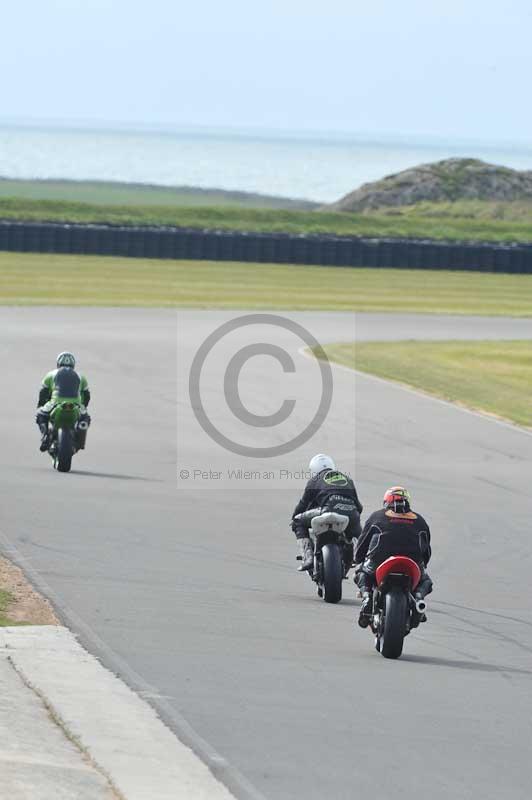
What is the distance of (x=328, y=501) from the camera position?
13.5 meters

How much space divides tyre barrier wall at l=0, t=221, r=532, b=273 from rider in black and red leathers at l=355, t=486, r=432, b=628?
45319mm

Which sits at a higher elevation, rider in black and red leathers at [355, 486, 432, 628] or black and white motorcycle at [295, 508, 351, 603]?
rider in black and red leathers at [355, 486, 432, 628]

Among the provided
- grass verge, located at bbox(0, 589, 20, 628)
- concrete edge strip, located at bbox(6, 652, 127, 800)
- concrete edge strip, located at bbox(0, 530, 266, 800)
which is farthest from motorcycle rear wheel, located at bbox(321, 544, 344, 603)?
concrete edge strip, located at bbox(6, 652, 127, 800)

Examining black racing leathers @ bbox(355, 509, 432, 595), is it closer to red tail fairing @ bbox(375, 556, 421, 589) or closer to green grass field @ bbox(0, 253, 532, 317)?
red tail fairing @ bbox(375, 556, 421, 589)

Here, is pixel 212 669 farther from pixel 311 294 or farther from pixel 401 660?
pixel 311 294

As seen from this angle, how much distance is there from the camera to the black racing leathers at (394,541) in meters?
11.8

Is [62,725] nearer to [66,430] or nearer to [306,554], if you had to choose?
[306,554]

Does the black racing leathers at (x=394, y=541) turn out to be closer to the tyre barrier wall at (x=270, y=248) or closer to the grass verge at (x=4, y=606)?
the grass verge at (x=4, y=606)

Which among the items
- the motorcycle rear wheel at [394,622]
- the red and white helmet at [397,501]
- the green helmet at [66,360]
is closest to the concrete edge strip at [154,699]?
the motorcycle rear wheel at [394,622]

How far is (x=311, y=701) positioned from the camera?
10008 millimetres

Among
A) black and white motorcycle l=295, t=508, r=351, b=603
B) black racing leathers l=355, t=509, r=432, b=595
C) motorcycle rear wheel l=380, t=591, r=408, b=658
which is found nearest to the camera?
motorcycle rear wheel l=380, t=591, r=408, b=658

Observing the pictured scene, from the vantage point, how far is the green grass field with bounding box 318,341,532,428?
3041cm

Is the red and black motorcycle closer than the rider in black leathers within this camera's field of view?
Yes

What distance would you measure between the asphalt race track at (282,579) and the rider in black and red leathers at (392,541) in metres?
0.52
